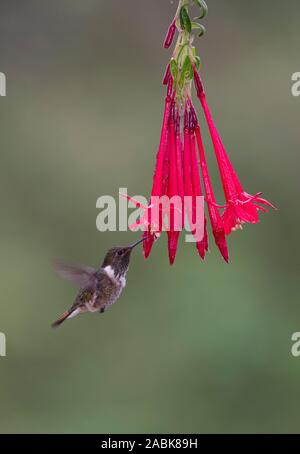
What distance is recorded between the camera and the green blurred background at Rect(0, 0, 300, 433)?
12.4ft

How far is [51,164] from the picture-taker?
15.4 feet

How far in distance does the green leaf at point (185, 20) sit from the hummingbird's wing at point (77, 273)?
714 millimetres

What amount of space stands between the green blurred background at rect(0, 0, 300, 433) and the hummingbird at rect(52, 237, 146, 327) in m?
1.78

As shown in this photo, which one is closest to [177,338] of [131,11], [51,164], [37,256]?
[37,256]

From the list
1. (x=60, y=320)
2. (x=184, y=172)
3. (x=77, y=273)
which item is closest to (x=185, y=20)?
(x=184, y=172)

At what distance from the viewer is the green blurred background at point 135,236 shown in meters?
Result: 3.79

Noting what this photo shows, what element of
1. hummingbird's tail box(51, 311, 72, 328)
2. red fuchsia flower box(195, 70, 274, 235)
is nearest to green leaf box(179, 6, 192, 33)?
red fuchsia flower box(195, 70, 274, 235)

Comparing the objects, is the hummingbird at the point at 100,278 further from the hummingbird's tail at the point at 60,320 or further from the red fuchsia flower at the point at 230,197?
the red fuchsia flower at the point at 230,197

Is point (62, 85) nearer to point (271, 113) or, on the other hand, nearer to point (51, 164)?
point (51, 164)

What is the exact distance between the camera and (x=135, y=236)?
4.19 metres

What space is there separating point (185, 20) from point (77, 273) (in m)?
0.79

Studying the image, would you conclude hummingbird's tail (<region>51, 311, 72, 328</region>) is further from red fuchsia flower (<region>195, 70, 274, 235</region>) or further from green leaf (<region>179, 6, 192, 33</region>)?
green leaf (<region>179, 6, 192, 33</region>)

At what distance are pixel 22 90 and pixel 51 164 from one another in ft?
2.47

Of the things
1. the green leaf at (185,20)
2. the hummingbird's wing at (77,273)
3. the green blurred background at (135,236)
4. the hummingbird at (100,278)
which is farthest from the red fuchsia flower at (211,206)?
the green blurred background at (135,236)
